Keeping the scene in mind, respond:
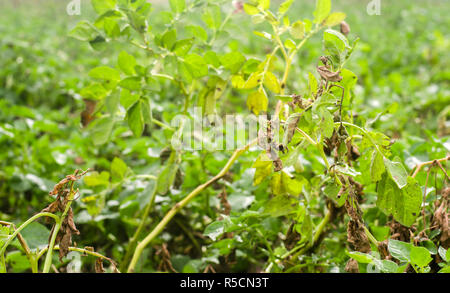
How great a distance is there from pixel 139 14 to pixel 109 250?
2.67 feet

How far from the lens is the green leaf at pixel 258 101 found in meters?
1.07

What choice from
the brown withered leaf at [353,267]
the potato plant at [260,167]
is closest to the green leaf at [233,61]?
the potato plant at [260,167]

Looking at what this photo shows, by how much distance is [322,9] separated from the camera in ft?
3.40

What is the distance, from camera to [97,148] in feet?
6.39

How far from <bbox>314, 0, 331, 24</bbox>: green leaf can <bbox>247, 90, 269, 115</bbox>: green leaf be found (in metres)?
0.22

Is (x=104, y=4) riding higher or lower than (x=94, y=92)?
higher

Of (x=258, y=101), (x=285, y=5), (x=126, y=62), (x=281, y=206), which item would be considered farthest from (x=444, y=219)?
(x=126, y=62)

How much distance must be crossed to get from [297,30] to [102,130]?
557 mm

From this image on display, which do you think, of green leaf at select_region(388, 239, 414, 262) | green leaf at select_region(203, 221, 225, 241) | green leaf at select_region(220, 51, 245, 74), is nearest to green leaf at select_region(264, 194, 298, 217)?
green leaf at select_region(203, 221, 225, 241)

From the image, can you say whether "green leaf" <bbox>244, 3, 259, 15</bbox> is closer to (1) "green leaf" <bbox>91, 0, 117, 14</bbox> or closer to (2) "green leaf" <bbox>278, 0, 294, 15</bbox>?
(2) "green leaf" <bbox>278, 0, 294, 15</bbox>

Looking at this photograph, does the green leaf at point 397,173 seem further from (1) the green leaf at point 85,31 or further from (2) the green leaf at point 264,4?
(1) the green leaf at point 85,31

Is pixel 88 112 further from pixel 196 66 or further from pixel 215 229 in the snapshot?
pixel 215 229

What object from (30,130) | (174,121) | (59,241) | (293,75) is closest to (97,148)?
(30,130)

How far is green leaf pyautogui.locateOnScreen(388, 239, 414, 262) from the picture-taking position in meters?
0.86
